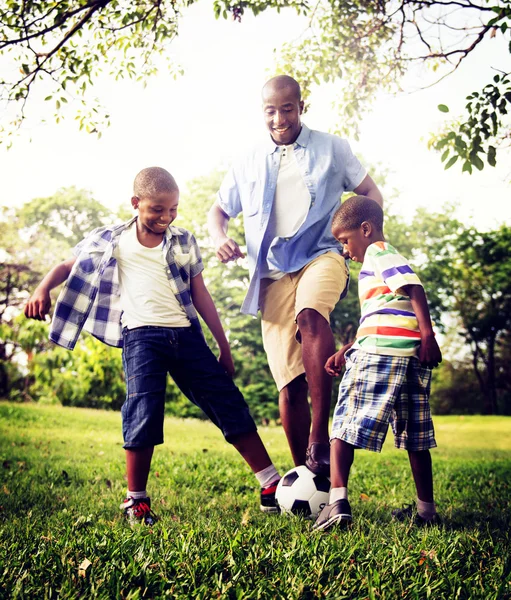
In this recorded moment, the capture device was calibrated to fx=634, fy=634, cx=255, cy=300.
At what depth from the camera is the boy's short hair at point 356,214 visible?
11.3 feet

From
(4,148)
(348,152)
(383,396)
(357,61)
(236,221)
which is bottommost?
(383,396)

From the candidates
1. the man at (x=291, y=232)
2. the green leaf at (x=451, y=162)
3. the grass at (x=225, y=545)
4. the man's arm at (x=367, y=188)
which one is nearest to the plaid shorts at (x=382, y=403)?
the grass at (x=225, y=545)

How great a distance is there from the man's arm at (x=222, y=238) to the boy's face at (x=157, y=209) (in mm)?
365

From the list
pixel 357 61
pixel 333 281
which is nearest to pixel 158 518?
pixel 333 281

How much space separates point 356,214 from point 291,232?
0.73 meters

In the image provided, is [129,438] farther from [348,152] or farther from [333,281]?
[348,152]

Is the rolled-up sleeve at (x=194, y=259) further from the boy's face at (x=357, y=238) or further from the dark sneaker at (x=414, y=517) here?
the dark sneaker at (x=414, y=517)

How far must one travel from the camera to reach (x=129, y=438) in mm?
3537

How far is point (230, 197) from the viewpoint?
455 centimetres

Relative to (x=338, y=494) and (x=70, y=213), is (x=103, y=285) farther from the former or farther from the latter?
(x=70, y=213)

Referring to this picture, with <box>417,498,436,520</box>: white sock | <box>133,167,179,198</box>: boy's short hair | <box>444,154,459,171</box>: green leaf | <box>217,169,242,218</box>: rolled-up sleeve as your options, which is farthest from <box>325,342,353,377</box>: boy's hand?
<box>444,154,459,171</box>: green leaf

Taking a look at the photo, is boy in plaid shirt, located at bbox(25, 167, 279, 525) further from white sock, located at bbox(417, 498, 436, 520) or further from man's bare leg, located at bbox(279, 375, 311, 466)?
white sock, located at bbox(417, 498, 436, 520)

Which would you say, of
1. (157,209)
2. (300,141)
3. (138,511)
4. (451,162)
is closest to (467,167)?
(451,162)

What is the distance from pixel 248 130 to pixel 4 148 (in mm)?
11503
